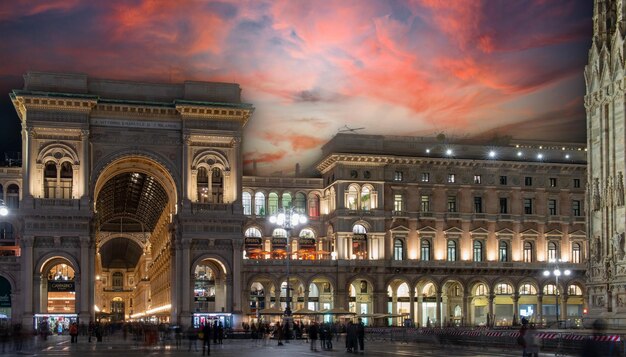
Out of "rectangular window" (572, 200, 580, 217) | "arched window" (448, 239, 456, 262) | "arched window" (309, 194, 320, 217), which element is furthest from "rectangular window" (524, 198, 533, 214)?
"arched window" (309, 194, 320, 217)

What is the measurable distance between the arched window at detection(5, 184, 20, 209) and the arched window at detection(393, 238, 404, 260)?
138 feet

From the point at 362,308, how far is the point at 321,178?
54.0ft

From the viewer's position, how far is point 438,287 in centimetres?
11081

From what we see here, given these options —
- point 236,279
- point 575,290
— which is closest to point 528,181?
point 575,290

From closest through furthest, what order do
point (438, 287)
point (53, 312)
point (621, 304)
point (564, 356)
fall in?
point (564, 356), point (621, 304), point (53, 312), point (438, 287)

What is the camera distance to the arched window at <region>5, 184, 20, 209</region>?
109869 millimetres

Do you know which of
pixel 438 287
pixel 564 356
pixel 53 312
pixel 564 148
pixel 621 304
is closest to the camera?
pixel 564 356

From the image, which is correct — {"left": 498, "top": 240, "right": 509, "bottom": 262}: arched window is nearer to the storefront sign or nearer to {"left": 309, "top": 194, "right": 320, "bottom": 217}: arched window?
{"left": 309, "top": 194, "right": 320, "bottom": 217}: arched window

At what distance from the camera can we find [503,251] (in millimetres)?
114375

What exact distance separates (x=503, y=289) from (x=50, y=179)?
5343cm

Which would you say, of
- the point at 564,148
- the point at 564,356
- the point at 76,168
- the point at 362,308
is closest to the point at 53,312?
the point at 76,168

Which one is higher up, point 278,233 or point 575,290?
point 278,233

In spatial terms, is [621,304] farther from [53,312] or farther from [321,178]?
[321,178]

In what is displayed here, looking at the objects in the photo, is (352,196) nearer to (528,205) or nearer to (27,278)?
(528,205)
